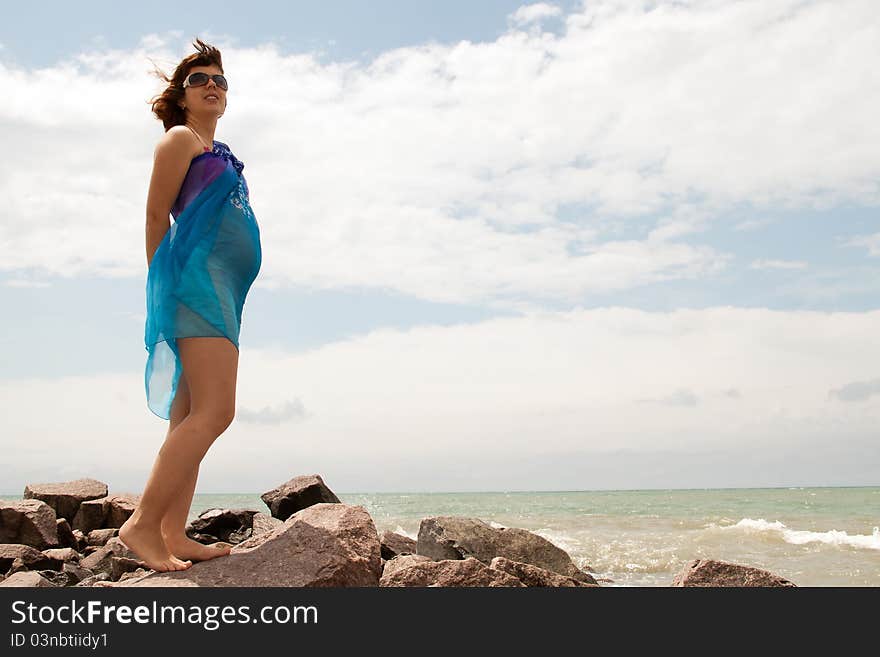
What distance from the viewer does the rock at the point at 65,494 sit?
377 inches

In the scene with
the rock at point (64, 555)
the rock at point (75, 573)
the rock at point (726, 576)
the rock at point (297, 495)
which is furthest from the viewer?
the rock at point (297, 495)

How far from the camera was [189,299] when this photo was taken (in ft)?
13.0

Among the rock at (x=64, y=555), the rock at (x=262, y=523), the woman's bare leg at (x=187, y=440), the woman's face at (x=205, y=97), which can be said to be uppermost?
the woman's face at (x=205, y=97)

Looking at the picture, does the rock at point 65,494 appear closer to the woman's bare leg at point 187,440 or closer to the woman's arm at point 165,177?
the woman's bare leg at point 187,440

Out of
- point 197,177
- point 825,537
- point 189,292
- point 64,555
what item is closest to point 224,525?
point 64,555

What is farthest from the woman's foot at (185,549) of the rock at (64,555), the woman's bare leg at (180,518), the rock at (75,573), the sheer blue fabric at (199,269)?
the rock at (64,555)

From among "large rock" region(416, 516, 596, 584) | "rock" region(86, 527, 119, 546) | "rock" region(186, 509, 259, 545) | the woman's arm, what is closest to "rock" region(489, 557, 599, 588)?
"large rock" region(416, 516, 596, 584)

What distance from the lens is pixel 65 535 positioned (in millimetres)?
8609

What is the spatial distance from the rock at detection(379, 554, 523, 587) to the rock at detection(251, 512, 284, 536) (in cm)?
443

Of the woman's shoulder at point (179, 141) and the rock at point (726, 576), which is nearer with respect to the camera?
the woman's shoulder at point (179, 141)

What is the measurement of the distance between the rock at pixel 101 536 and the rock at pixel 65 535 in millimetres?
140

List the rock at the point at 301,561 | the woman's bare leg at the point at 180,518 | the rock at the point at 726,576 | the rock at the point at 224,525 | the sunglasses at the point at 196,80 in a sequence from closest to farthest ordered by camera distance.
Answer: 1. the rock at the point at 301,561
2. the woman's bare leg at the point at 180,518
3. the sunglasses at the point at 196,80
4. the rock at the point at 726,576
5. the rock at the point at 224,525

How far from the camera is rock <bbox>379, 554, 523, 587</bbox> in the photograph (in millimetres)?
4285

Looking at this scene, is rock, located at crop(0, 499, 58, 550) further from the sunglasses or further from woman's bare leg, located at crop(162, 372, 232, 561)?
the sunglasses
